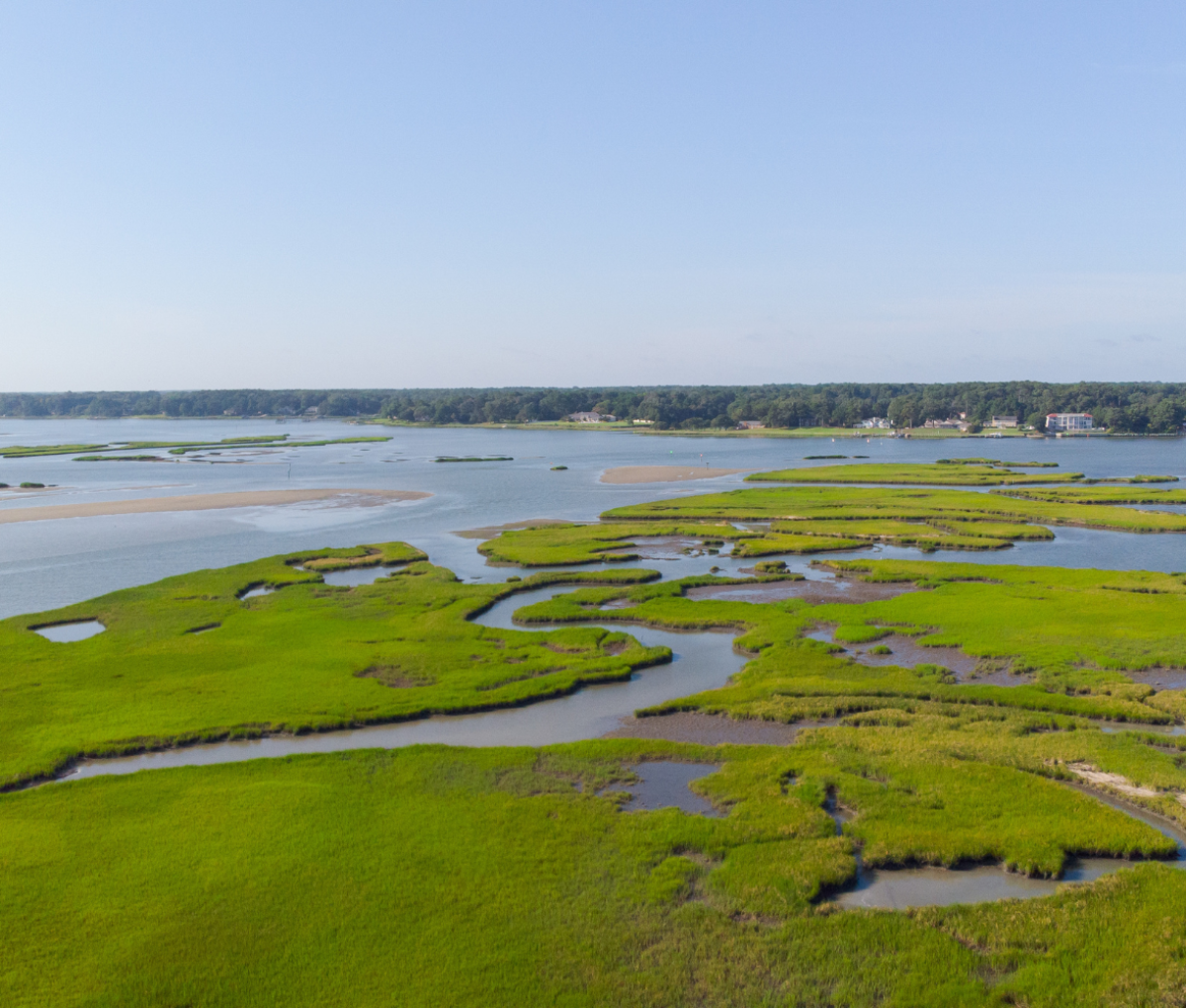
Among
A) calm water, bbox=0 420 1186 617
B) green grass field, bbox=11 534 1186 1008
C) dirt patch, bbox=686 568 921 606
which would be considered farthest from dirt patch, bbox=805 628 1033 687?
calm water, bbox=0 420 1186 617

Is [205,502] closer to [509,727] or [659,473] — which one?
[659,473]

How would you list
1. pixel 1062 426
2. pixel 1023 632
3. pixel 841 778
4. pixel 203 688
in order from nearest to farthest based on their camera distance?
1. pixel 841 778
2. pixel 203 688
3. pixel 1023 632
4. pixel 1062 426

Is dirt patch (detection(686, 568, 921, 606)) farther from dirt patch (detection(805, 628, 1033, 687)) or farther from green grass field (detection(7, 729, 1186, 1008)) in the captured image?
green grass field (detection(7, 729, 1186, 1008))

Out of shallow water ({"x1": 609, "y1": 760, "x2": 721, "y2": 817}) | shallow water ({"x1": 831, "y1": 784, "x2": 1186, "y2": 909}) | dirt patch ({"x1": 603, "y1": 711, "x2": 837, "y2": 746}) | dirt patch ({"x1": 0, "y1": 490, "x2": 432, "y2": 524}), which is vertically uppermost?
dirt patch ({"x1": 0, "y1": 490, "x2": 432, "y2": 524})

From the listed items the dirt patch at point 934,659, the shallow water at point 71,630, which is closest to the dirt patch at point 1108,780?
the dirt patch at point 934,659

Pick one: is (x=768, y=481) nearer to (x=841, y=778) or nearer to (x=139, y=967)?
(x=841, y=778)

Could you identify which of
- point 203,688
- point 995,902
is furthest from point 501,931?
point 203,688
